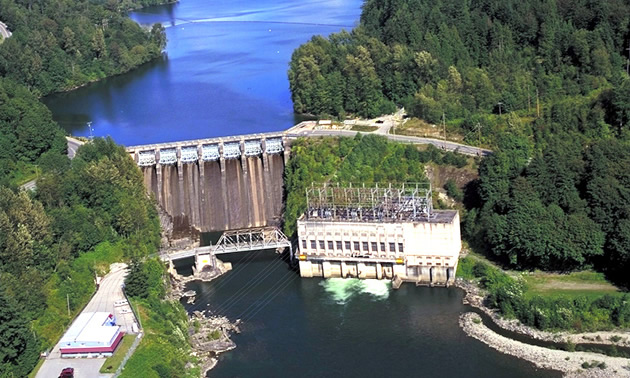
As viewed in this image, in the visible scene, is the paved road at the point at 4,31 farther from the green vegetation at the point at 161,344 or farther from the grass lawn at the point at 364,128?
the green vegetation at the point at 161,344

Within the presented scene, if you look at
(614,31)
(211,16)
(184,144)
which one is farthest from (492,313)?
(211,16)

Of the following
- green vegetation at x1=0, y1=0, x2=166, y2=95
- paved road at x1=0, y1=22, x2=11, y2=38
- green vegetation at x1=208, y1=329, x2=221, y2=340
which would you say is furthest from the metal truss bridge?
paved road at x1=0, y1=22, x2=11, y2=38

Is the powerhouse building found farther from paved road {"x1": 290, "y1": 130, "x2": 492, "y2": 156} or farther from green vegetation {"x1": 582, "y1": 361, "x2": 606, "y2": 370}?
green vegetation {"x1": 582, "y1": 361, "x2": 606, "y2": 370}

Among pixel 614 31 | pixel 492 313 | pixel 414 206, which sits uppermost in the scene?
pixel 614 31

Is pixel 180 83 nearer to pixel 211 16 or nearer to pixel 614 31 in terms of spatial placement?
pixel 614 31

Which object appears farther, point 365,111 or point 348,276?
point 365,111

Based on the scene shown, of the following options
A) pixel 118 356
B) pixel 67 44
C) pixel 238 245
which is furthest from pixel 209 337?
pixel 67 44
